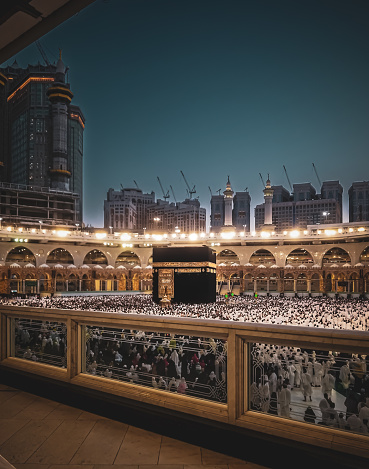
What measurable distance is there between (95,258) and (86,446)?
56.6 metres

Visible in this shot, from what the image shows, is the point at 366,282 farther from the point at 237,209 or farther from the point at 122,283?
the point at 237,209

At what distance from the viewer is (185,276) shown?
29.9 meters

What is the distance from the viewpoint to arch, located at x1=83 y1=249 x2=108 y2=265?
185 feet

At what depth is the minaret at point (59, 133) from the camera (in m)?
79.1

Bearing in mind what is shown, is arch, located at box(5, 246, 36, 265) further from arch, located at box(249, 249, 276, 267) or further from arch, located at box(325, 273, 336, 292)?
arch, located at box(325, 273, 336, 292)

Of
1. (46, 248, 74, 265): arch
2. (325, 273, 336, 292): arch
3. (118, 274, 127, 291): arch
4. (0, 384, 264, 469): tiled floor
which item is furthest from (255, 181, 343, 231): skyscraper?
(0, 384, 264, 469): tiled floor

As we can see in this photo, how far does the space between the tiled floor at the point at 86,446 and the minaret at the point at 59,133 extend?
8064 cm

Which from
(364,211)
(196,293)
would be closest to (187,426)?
(196,293)

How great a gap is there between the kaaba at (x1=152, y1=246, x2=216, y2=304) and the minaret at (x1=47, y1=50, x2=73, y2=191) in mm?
56323

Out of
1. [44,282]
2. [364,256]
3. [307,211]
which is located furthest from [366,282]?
[307,211]

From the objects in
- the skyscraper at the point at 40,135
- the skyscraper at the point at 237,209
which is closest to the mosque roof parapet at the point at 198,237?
the skyscraper at the point at 40,135

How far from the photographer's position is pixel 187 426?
274 cm

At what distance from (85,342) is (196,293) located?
26.3 m

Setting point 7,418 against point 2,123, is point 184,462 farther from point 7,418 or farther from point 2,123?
point 2,123
